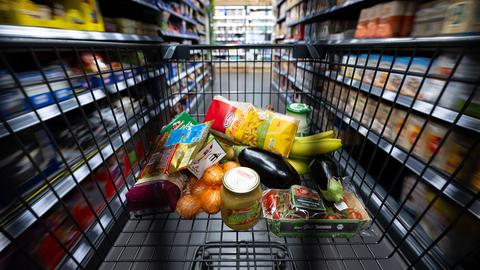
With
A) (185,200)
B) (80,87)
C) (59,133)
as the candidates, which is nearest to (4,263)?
(59,133)

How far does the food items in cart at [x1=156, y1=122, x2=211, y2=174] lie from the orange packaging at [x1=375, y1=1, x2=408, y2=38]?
1383 mm

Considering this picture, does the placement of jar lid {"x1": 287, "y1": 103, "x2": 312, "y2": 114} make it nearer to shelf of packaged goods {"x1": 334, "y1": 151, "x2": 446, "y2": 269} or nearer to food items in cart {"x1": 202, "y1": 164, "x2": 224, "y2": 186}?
shelf of packaged goods {"x1": 334, "y1": 151, "x2": 446, "y2": 269}

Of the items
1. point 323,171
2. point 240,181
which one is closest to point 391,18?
point 323,171

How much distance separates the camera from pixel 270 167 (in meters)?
0.83

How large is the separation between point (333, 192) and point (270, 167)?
0.77 feet

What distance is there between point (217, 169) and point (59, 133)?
891mm

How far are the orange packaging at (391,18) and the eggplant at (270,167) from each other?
122cm

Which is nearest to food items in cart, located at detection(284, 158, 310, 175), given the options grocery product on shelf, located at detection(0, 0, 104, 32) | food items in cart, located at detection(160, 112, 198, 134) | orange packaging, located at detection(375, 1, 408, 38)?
food items in cart, located at detection(160, 112, 198, 134)

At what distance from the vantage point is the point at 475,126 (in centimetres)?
83

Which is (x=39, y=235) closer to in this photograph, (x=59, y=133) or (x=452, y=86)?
(x=59, y=133)

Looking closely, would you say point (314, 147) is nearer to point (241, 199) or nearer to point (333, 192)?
point (333, 192)

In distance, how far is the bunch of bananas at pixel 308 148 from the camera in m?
0.90

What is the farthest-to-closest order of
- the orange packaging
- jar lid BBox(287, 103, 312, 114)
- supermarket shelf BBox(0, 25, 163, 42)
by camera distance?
1. the orange packaging
2. jar lid BBox(287, 103, 312, 114)
3. supermarket shelf BBox(0, 25, 163, 42)

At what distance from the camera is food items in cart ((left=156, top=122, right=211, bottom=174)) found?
73cm
